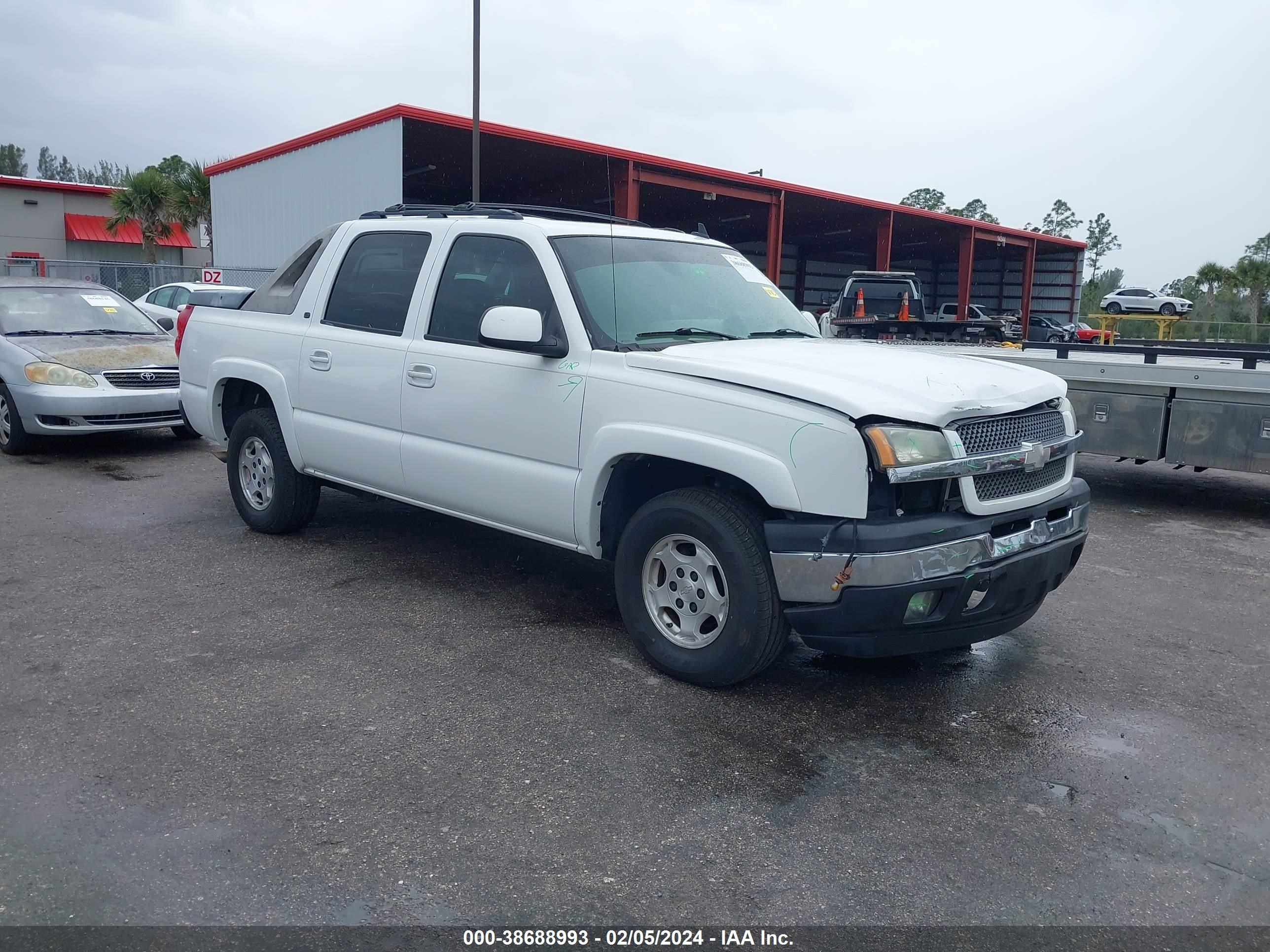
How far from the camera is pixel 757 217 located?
104 feet

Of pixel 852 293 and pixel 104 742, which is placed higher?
pixel 852 293

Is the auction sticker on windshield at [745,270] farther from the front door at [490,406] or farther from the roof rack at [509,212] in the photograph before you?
the front door at [490,406]

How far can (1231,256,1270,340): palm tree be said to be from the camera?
51219mm

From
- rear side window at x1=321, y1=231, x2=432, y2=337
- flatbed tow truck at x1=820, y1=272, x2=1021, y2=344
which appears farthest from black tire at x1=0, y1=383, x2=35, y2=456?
flatbed tow truck at x1=820, y1=272, x2=1021, y2=344

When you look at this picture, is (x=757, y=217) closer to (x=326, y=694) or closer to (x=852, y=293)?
(x=852, y=293)

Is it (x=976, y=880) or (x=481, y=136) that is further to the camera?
(x=481, y=136)

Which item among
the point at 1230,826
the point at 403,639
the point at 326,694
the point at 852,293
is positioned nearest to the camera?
the point at 1230,826

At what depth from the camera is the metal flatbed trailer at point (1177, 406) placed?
763 cm

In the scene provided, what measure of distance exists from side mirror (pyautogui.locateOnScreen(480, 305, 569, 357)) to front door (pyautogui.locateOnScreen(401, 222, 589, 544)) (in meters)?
0.11

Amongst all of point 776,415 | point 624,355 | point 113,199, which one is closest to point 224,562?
point 624,355

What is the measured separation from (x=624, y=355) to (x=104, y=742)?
2.42 metres

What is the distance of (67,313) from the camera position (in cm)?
1030

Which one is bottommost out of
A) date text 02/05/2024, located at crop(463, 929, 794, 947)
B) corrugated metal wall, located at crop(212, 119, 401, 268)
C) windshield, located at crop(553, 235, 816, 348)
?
date text 02/05/2024, located at crop(463, 929, 794, 947)

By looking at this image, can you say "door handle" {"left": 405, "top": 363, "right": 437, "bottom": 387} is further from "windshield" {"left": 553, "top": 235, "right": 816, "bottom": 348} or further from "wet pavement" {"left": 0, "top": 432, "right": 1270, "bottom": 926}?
"wet pavement" {"left": 0, "top": 432, "right": 1270, "bottom": 926}
